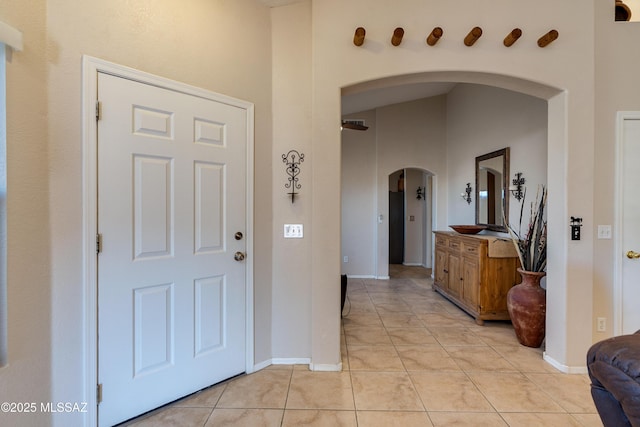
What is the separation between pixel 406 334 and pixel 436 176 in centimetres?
359

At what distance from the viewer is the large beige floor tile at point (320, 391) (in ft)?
6.52

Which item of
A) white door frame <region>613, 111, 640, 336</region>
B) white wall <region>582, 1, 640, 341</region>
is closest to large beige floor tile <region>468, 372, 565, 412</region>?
white wall <region>582, 1, 640, 341</region>

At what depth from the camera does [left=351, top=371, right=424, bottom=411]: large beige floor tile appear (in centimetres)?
197

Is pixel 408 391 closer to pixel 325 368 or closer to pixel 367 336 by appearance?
pixel 325 368

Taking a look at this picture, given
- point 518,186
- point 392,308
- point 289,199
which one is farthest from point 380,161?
point 289,199

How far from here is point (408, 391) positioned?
7.00 feet

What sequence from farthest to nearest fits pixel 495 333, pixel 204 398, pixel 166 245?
pixel 495 333, pixel 204 398, pixel 166 245

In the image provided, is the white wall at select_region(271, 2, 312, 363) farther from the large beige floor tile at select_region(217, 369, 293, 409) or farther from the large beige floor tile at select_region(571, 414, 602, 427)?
the large beige floor tile at select_region(571, 414, 602, 427)

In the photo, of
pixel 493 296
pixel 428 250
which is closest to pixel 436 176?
pixel 428 250

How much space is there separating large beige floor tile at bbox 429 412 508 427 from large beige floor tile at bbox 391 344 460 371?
55cm

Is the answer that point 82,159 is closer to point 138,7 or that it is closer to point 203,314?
point 138,7

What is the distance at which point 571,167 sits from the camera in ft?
7.80

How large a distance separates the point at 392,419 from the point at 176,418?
131cm

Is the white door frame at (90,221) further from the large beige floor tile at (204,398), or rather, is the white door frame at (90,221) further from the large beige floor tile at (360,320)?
the large beige floor tile at (360,320)
